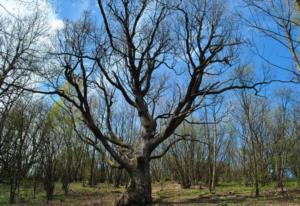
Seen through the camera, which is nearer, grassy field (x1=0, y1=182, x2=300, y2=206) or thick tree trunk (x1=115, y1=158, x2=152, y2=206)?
thick tree trunk (x1=115, y1=158, x2=152, y2=206)

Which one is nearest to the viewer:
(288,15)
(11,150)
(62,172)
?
(288,15)

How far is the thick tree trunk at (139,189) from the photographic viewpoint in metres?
12.0

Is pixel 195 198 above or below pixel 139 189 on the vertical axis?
below

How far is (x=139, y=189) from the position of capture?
12.3m

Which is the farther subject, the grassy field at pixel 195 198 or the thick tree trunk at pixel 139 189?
the grassy field at pixel 195 198

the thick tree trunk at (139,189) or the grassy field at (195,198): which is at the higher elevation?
the thick tree trunk at (139,189)

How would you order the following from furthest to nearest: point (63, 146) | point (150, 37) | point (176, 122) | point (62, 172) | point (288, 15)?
point (63, 146) < point (62, 172) < point (150, 37) < point (176, 122) < point (288, 15)

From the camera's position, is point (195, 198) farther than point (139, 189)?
Yes

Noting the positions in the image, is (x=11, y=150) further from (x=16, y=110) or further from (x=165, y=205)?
(x=165, y=205)

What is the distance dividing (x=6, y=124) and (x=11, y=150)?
5.32 ft

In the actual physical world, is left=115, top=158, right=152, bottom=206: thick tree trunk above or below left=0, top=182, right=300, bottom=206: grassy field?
above

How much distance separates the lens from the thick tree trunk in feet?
39.3

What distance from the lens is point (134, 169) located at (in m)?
12.7

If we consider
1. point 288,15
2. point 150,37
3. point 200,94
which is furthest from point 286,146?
point 288,15
